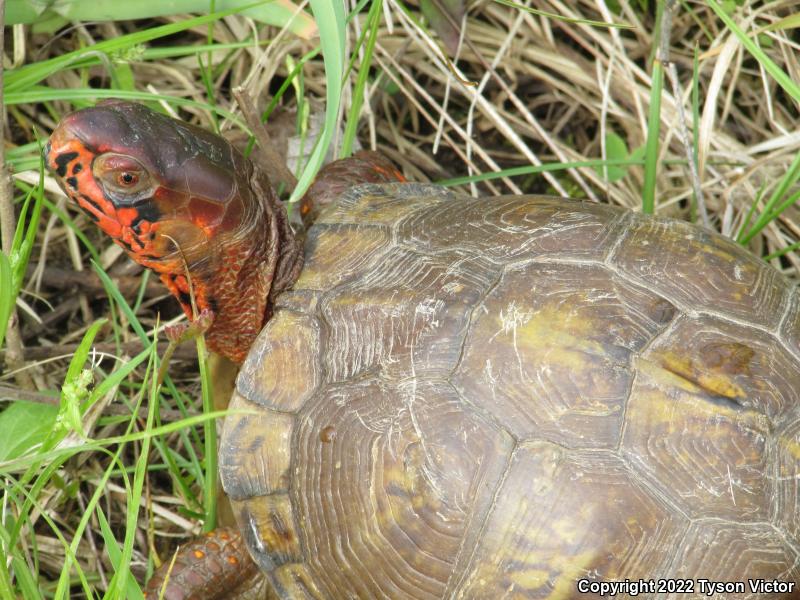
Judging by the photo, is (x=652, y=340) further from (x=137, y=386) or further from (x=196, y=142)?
(x=137, y=386)

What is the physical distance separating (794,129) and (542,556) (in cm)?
187

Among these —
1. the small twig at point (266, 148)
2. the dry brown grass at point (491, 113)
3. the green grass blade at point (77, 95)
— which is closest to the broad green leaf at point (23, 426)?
the dry brown grass at point (491, 113)

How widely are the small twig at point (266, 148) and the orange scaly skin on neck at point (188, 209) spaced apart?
8.5 inches

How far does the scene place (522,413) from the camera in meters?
1.55

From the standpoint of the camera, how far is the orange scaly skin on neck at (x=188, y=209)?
1.71 meters

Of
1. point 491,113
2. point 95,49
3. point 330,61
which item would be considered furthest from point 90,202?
point 491,113

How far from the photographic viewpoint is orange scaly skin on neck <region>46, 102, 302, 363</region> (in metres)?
1.71

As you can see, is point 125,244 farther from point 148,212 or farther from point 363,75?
point 363,75

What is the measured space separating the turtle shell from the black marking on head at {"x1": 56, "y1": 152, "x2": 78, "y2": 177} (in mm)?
553

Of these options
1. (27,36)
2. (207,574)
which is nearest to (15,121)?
(27,36)

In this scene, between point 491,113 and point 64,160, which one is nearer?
point 64,160

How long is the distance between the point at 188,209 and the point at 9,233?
0.53 metres

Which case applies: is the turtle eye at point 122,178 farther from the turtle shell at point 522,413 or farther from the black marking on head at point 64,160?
the turtle shell at point 522,413

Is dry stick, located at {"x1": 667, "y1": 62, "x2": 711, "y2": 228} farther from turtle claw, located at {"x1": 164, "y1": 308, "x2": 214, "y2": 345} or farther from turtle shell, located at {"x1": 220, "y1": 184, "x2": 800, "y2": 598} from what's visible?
turtle claw, located at {"x1": 164, "y1": 308, "x2": 214, "y2": 345}
